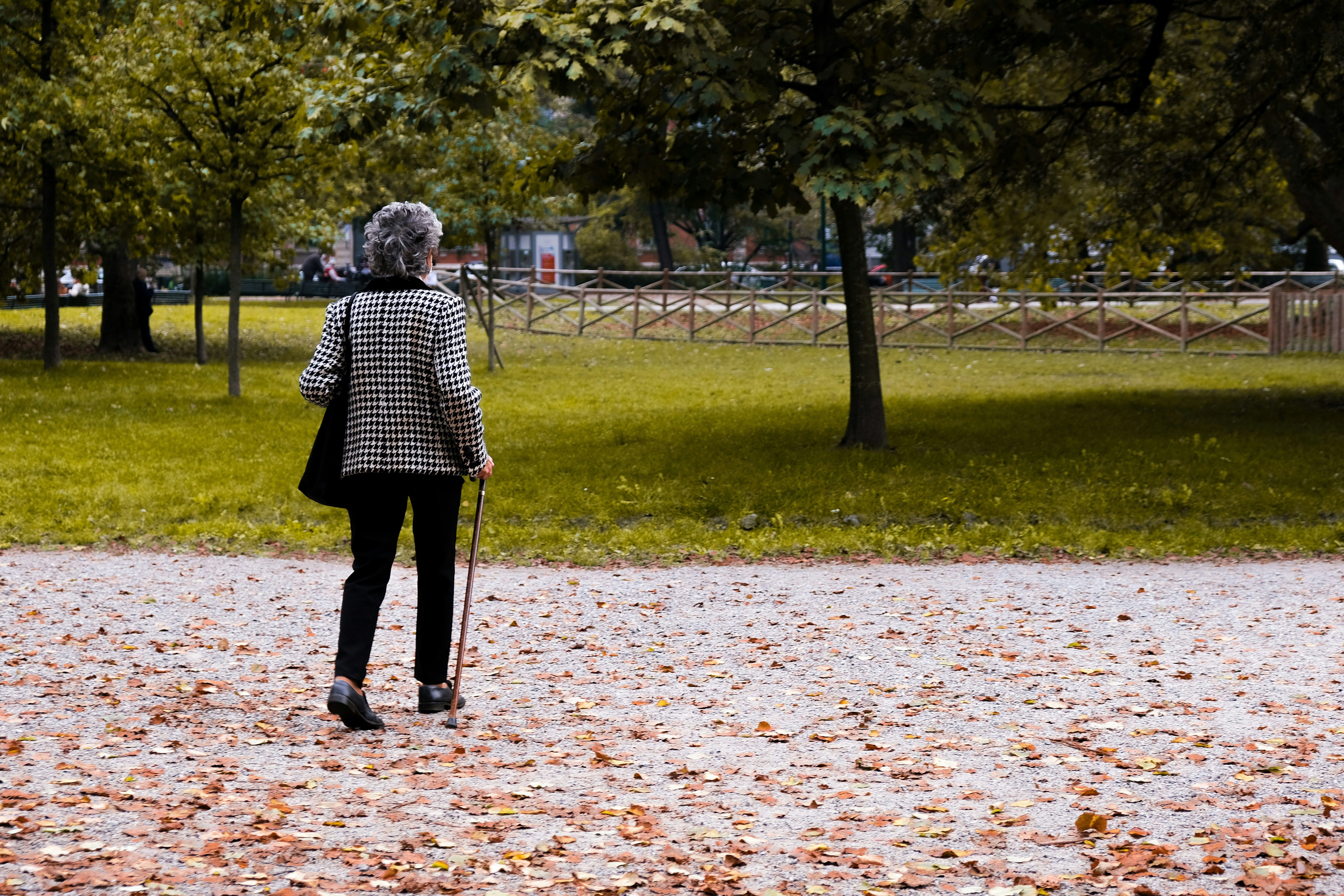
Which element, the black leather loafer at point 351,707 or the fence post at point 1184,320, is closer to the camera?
the black leather loafer at point 351,707

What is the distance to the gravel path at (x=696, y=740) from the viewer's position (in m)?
3.95

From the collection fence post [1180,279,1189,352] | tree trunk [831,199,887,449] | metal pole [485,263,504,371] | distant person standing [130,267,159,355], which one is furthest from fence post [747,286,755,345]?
tree trunk [831,199,887,449]

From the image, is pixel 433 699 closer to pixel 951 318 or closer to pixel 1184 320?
pixel 1184 320

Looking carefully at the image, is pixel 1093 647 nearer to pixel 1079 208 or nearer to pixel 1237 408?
pixel 1237 408

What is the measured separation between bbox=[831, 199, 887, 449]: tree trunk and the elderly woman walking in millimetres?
8190

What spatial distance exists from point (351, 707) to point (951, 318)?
87.1 feet

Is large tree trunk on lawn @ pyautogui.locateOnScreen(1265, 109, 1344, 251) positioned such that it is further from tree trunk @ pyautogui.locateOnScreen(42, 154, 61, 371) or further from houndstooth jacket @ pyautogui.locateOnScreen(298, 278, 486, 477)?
tree trunk @ pyautogui.locateOnScreen(42, 154, 61, 371)

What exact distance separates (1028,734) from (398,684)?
265 centimetres

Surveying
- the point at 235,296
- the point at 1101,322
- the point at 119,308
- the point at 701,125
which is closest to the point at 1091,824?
the point at 701,125

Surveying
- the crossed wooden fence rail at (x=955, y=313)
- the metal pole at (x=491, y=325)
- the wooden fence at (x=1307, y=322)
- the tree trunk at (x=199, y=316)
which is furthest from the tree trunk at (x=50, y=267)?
the wooden fence at (x=1307, y=322)

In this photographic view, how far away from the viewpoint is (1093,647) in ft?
22.8

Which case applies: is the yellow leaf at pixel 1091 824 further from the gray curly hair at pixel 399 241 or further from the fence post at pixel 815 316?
the fence post at pixel 815 316

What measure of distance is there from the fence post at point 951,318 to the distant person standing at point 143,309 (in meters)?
15.7

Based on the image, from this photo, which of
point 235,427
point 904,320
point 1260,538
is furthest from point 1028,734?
point 904,320
